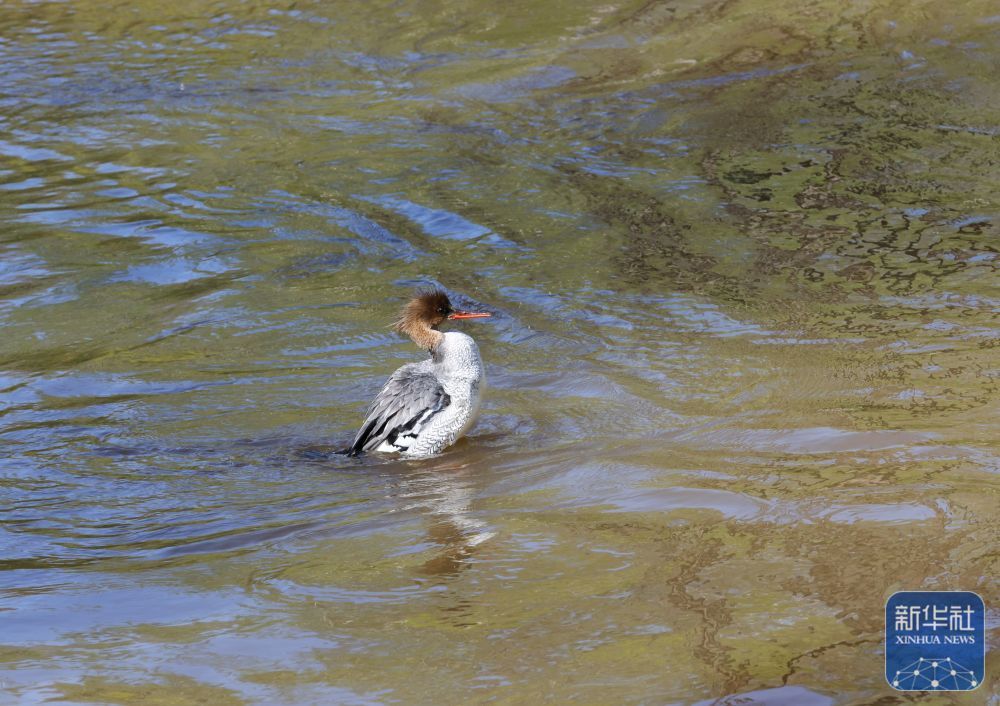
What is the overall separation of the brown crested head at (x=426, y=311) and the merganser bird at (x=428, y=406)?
0.96ft

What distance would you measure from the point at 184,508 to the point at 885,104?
307 inches

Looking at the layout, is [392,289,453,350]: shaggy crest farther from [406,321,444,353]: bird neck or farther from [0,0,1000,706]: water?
[0,0,1000,706]: water

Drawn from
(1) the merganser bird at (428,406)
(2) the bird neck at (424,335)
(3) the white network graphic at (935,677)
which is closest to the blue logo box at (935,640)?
(3) the white network graphic at (935,677)

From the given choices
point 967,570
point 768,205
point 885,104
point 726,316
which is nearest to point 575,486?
point 967,570

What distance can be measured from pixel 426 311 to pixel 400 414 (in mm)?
834

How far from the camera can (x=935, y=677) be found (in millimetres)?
3691

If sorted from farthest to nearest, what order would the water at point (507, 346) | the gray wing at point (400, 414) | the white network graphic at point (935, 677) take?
the gray wing at point (400, 414), the water at point (507, 346), the white network graphic at point (935, 677)

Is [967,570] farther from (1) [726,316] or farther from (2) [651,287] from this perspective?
(2) [651,287]

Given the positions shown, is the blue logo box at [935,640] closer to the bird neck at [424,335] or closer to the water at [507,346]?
the water at [507,346]

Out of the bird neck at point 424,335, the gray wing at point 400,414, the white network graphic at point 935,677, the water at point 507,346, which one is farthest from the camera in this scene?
the bird neck at point 424,335

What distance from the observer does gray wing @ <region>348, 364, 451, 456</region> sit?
6.53m

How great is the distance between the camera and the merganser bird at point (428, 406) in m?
6.55

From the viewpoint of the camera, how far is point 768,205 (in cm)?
938

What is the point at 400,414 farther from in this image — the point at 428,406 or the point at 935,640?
the point at 935,640
